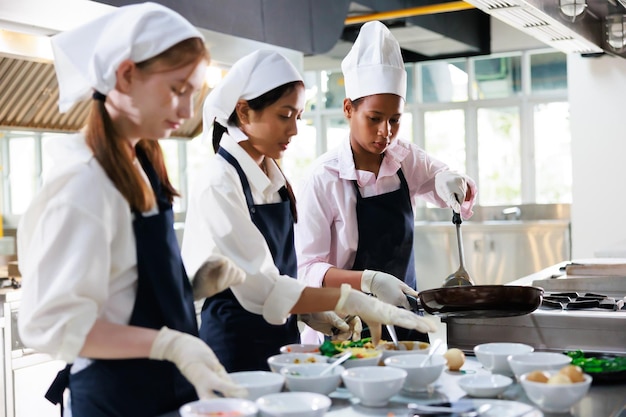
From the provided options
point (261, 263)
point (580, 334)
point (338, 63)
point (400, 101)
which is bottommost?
point (580, 334)

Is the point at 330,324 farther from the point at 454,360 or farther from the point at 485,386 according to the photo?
the point at 485,386

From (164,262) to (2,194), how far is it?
811cm

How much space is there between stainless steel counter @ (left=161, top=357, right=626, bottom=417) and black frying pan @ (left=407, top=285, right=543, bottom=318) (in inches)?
16.2

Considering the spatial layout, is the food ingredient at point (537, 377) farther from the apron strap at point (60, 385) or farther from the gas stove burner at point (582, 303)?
the apron strap at point (60, 385)

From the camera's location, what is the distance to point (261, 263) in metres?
2.15

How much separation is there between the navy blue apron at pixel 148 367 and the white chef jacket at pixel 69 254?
0.08 m

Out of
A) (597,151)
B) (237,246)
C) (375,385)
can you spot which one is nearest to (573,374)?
(375,385)

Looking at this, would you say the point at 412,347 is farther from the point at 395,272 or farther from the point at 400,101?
the point at 400,101

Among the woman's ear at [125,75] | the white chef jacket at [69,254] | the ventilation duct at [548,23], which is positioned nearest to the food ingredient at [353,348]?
the white chef jacket at [69,254]

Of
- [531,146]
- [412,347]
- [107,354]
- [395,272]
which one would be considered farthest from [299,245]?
[531,146]

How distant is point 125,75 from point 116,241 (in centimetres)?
36

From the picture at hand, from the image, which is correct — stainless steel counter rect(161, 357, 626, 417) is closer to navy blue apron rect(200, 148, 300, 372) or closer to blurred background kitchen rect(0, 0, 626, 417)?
navy blue apron rect(200, 148, 300, 372)

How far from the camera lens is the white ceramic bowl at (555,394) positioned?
1.67 metres

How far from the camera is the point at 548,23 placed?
138 inches
